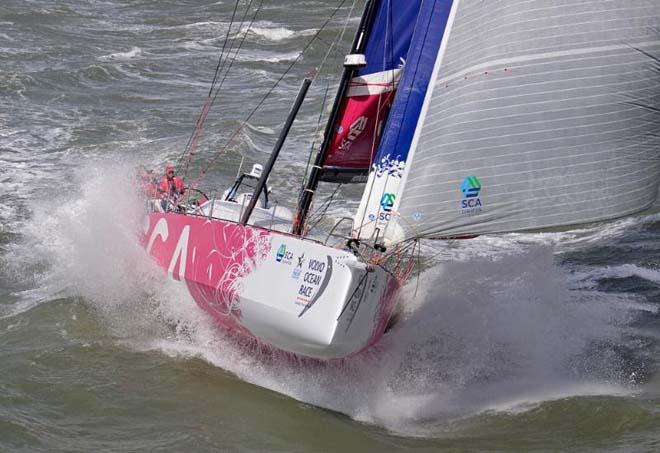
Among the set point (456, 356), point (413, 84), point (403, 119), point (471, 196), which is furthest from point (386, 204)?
point (456, 356)

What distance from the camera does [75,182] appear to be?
1345cm

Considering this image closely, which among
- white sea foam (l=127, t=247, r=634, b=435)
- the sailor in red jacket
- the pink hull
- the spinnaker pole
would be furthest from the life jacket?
the spinnaker pole

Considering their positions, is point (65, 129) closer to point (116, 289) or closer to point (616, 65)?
point (116, 289)

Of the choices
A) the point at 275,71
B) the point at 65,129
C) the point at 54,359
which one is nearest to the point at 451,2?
the point at 54,359

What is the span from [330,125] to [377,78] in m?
0.56

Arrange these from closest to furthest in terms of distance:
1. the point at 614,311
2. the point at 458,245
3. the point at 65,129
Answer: the point at 614,311 < the point at 458,245 < the point at 65,129

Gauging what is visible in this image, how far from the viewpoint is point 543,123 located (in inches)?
285

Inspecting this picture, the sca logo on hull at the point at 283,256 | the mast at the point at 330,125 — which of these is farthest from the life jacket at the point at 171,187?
the sca logo on hull at the point at 283,256

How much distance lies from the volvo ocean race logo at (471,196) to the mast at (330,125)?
4.85 ft

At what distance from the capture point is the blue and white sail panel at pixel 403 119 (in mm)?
7848

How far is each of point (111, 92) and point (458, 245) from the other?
27.2ft

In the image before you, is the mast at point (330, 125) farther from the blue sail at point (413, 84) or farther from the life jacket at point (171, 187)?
the life jacket at point (171, 187)

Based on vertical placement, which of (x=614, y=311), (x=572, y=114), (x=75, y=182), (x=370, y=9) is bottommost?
(x=614, y=311)

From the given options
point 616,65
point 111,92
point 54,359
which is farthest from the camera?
point 111,92
